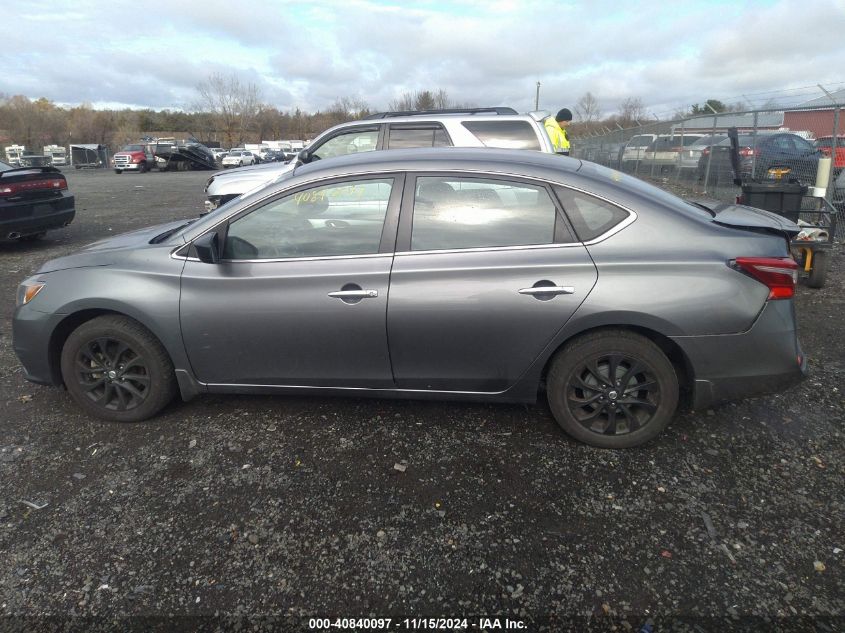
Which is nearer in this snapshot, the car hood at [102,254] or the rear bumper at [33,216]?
the car hood at [102,254]

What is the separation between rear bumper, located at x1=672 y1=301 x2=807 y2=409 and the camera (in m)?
2.92

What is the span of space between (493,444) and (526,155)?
175 centimetres

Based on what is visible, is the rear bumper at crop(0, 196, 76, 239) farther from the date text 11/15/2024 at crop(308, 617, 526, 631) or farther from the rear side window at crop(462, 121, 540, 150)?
the date text 11/15/2024 at crop(308, 617, 526, 631)

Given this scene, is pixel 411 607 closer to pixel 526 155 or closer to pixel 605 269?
pixel 605 269

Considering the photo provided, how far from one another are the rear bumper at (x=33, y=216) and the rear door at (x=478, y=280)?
803 cm

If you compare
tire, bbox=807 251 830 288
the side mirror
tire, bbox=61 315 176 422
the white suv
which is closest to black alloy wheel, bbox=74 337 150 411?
tire, bbox=61 315 176 422

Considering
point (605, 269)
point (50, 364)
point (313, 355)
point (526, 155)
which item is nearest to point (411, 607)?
point (313, 355)

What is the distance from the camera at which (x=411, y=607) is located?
2.17m

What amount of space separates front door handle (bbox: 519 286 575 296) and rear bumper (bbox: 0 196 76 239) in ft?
28.5

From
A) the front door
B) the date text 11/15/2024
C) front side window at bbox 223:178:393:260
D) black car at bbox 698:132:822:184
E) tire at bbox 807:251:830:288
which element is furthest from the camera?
black car at bbox 698:132:822:184

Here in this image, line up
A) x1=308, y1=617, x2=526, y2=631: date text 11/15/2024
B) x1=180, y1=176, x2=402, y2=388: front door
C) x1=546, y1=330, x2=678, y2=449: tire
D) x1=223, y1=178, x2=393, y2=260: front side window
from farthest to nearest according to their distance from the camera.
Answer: x1=223, y1=178, x2=393, y2=260: front side window
x1=180, y1=176, x2=402, y2=388: front door
x1=546, y1=330, x2=678, y2=449: tire
x1=308, y1=617, x2=526, y2=631: date text 11/15/2024

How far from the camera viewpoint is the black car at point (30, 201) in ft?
27.3

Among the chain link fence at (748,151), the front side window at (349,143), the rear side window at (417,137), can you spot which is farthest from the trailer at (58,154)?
A: the rear side window at (417,137)

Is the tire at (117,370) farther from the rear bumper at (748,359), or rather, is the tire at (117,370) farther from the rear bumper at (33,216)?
the rear bumper at (33,216)
